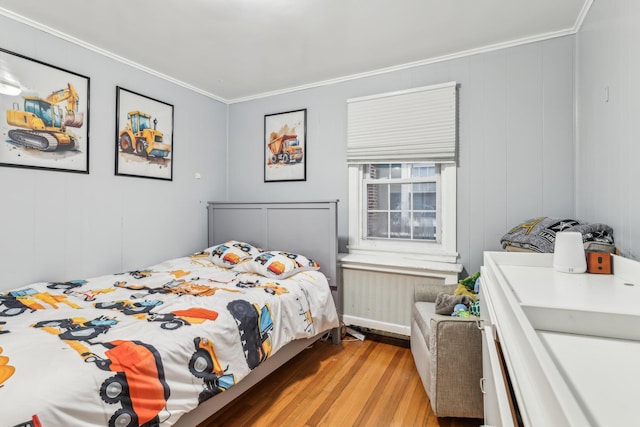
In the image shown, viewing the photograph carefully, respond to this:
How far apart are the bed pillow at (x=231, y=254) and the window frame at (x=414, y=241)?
99cm

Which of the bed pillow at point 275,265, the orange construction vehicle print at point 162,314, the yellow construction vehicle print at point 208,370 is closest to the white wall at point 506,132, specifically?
the bed pillow at point 275,265

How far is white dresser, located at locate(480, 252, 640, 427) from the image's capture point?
0.41 m

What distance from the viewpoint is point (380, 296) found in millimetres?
2869

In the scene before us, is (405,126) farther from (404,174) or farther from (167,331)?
(167,331)

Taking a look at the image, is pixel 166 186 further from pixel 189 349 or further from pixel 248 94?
pixel 189 349

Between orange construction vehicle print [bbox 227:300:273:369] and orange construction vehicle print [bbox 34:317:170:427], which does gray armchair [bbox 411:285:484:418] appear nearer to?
orange construction vehicle print [bbox 227:300:273:369]

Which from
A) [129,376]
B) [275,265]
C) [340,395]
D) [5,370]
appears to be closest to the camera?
[5,370]

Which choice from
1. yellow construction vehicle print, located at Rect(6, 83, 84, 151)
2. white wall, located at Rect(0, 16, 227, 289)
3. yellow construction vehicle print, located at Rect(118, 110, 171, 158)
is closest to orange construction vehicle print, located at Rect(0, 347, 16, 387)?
white wall, located at Rect(0, 16, 227, 289)

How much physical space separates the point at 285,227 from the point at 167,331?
1733 millimetres

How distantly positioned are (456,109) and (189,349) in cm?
262

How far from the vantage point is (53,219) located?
91.7 inches

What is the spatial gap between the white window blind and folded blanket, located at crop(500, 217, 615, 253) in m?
0.85

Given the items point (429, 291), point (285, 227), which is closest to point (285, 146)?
point (285, 227)

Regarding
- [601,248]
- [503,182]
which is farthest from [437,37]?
[601,248]
